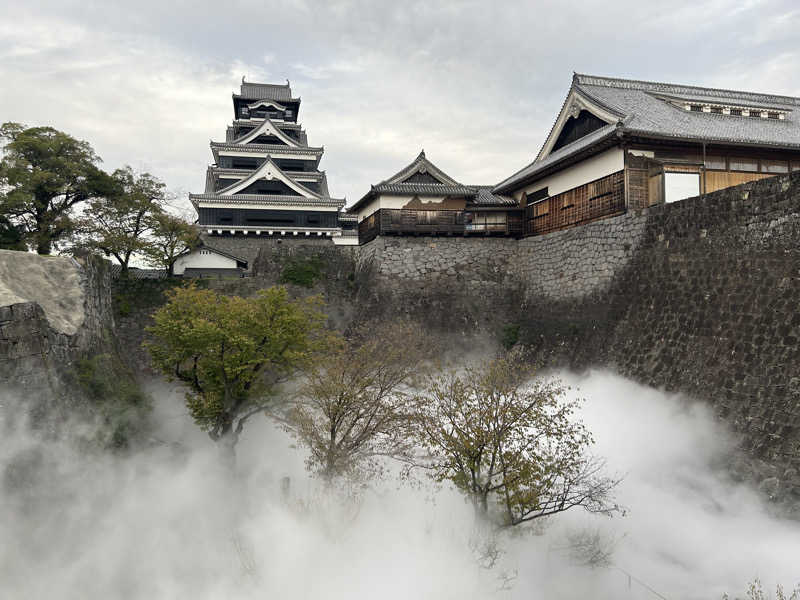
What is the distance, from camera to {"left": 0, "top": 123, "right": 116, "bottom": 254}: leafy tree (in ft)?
64.1

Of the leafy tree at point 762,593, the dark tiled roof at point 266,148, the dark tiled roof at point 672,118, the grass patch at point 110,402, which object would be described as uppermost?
the dark tiled roof at point 266,148

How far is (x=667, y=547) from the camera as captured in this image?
1096cm

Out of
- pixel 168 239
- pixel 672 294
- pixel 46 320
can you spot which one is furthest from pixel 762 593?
pixel 168 239

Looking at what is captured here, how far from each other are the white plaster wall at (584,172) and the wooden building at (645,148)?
0.03m

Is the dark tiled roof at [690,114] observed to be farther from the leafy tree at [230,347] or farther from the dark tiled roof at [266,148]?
the dark tiled roof at [266,148]

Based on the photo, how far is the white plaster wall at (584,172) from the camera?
707 inches

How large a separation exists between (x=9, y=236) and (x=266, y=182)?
14410mm

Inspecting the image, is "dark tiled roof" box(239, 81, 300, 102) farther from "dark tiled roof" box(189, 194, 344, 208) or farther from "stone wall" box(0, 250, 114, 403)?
"stone wall" box(0, 250, 114, 403)

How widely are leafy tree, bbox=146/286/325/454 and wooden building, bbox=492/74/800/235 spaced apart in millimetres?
10745

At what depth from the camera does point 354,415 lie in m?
14.3

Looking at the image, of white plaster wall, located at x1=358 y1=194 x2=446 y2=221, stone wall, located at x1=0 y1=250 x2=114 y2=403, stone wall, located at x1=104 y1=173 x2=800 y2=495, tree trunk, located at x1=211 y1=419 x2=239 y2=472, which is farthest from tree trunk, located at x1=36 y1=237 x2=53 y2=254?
white plaster wall, located at x1=358 y1=194 x2=446 y2=221

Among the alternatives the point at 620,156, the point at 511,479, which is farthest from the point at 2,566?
the point at 620,156

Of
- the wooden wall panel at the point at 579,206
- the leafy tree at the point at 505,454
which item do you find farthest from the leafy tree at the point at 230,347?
the wooden wall panel at the point at 579,206

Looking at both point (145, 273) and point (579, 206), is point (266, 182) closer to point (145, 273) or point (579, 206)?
point (145, 273)
